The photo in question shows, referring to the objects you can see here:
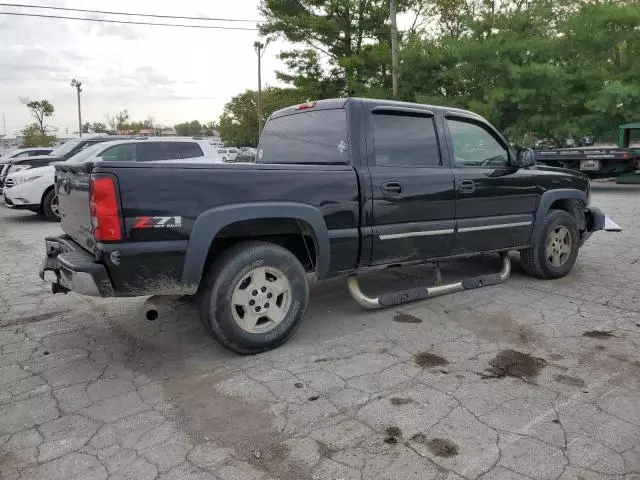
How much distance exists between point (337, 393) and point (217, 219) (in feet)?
4.50

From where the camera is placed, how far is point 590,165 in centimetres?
1472

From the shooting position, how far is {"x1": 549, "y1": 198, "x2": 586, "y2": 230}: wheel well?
589 centimetres

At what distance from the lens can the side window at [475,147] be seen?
4.87 metres

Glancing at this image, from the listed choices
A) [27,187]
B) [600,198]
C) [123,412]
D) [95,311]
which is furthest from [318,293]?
[600,198]

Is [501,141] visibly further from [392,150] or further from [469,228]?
[392,150]

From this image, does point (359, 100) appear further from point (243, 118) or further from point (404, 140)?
point (243, 118)

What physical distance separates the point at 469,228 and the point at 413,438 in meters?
2.59

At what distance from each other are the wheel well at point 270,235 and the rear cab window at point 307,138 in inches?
27.6

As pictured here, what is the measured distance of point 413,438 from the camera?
2.73 meters

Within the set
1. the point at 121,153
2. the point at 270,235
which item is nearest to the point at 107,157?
the point at 121,153

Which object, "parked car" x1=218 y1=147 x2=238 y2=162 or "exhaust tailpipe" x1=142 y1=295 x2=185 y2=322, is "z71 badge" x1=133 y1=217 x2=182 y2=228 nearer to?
"exhaust tailpipe" x1=142 y1=295 x2=185 y2=322

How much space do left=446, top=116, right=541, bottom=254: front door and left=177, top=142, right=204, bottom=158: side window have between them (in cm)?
736

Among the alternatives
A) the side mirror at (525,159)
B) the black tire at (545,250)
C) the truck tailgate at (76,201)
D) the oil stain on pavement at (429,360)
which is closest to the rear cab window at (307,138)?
the oil stain on pavement at (429,360)

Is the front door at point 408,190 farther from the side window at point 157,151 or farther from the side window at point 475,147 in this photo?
the side window at point 157,151
